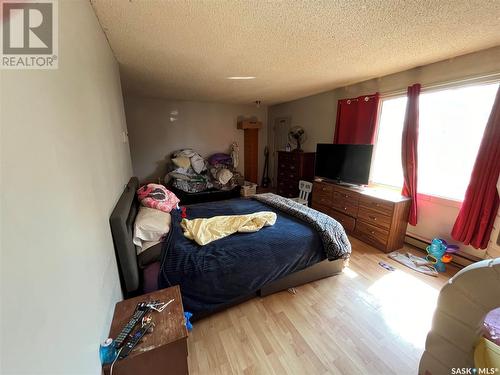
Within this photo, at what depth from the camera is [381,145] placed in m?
3.12

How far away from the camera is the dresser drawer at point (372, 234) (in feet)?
8.66

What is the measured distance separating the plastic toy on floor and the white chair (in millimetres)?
1848

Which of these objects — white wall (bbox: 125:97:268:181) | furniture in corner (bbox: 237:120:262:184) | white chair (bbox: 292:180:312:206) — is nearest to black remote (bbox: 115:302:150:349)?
white chair (bbox: 292:180:312:206)

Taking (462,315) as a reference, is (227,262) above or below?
below

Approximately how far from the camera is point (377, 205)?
2.67 metres

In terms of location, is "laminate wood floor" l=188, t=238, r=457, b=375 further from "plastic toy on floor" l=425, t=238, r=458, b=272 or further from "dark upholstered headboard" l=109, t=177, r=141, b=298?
"dark upholstered headboard" l=109, t=177, r=141, b=298

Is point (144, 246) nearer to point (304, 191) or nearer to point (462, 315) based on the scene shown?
point (462, 315)

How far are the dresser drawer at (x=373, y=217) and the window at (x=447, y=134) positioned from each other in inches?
24.2

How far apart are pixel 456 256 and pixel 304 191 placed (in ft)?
7.17

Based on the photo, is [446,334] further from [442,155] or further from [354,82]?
[354,82]

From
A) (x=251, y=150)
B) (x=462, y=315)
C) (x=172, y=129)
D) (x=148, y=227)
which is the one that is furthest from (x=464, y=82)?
(x=172, y=129)

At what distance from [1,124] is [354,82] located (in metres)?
3.77

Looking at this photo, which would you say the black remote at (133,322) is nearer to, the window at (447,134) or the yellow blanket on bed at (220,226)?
the yellow blanket on bed at (220,226)

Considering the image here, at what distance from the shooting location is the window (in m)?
2.17
